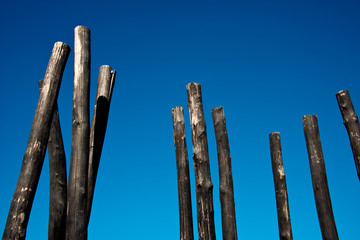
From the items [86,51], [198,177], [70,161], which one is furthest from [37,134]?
[198,177]

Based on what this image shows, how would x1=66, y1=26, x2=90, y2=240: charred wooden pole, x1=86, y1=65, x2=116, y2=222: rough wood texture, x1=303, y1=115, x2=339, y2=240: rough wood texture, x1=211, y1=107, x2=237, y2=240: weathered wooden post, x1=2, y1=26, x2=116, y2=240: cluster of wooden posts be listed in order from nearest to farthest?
x1=2, y1=26, x2=116, y2=240: cluster of wooden posts
x1=66, y1=26, x2=90, y2=240: charred wooden pole
x1=86, y1=65, x2=116, y2=222: rough wood texture
x1=211, y1=107, x2=237, y2=240: weathered wooden post
x1=303, y1=115, x2=339, y2=240: rough wood texture

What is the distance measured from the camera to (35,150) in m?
4.07

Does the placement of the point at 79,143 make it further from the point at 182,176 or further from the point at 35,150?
the point at 182,176

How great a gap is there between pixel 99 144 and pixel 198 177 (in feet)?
4.90

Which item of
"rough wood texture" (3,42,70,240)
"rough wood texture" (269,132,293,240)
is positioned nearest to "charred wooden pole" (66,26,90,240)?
"rough wood texture" (3,42,70,240)

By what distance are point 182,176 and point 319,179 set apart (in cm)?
215

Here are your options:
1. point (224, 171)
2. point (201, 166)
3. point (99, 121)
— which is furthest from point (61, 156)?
point (224, 171)

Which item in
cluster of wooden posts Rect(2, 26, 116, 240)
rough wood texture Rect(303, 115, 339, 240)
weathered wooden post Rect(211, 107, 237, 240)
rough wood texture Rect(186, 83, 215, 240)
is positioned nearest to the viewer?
cluster of wooden posts Rect(2, 26, 116, 240)

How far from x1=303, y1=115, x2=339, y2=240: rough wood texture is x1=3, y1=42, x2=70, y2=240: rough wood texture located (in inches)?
158

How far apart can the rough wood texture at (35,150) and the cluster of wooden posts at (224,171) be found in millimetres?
2178

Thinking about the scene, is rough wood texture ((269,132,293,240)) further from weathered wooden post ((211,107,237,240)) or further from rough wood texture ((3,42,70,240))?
rough wood texture ((3,42,70,240))

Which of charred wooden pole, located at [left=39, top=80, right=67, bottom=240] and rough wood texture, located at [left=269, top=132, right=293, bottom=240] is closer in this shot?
charred wooden pole, located at [left=39, top=80, right=67, bottom=240]

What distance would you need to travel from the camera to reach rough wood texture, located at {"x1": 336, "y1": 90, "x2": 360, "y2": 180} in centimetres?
607

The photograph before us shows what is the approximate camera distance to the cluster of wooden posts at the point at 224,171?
213 inches
